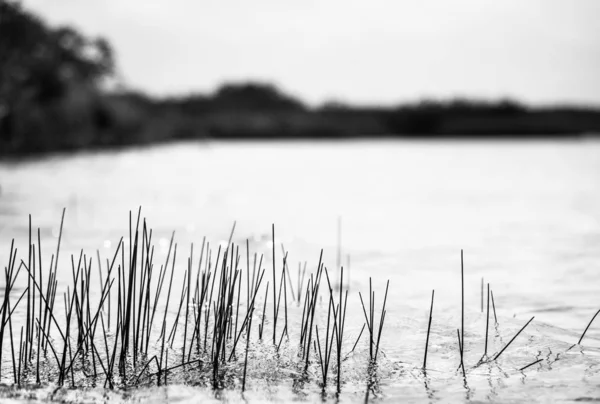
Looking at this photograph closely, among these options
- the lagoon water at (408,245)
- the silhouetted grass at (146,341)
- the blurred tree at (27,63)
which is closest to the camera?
the silhouetted grass at (146,341)

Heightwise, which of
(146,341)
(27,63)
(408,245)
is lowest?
(408,245)

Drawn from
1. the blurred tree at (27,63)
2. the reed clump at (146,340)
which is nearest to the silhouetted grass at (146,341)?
the reed clump at (146,340)

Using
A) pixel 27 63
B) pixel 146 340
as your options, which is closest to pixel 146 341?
pixel 146 340

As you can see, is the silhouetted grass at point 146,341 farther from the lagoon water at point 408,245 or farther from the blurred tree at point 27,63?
the blurred tree at point 27,63

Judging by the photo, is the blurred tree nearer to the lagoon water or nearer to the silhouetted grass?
the lagoon water

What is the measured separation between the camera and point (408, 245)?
9148mm

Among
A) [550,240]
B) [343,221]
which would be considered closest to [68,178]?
[343,221]

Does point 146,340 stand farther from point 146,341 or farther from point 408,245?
point 408,245

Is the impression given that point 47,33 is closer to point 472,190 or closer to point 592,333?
point 472,190

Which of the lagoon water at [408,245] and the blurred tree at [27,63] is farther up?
the blurred tree at [27,63]

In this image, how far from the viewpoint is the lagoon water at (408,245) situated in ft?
12.2

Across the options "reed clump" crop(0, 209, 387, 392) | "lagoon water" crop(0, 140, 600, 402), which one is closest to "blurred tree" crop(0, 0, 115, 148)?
"lagoon water" crop(0, 140, 600, 402)

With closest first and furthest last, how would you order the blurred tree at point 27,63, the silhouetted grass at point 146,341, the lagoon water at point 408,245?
the silhouetted grass at point 146,341
the lagoon water at point 408,245
the blurred tree at point 27,63

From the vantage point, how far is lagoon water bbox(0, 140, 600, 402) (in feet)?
12.2
